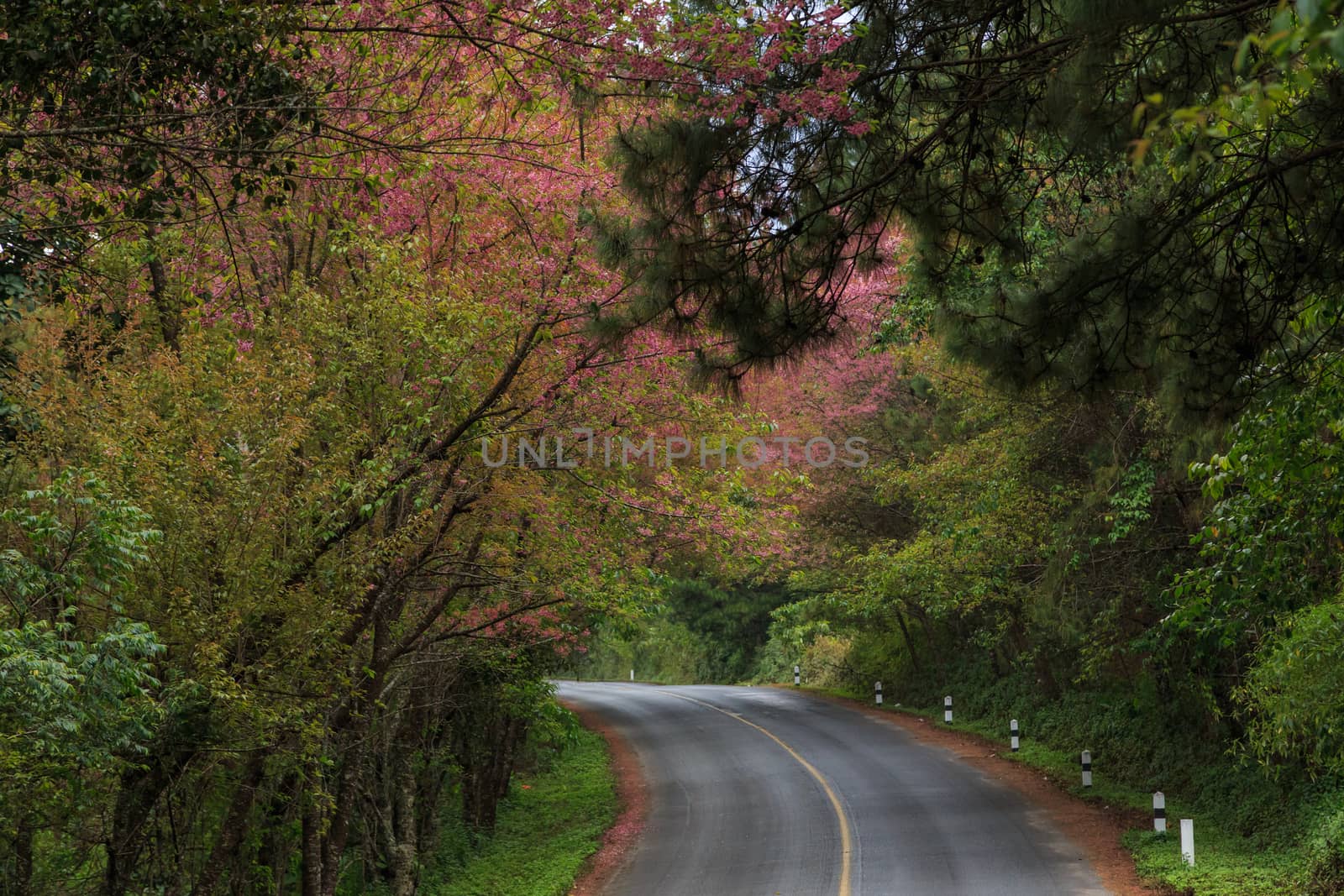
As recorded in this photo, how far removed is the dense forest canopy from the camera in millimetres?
6473

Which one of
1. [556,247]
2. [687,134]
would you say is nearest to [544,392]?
[556,247]

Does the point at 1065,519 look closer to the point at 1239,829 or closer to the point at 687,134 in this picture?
the point at 1239,829

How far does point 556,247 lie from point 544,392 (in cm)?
140

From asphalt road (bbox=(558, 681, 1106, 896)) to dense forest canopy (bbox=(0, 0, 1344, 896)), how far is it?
362 cm

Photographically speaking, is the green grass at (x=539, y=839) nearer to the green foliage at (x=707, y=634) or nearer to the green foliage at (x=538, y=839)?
the green foliage at (x=538, y=839)

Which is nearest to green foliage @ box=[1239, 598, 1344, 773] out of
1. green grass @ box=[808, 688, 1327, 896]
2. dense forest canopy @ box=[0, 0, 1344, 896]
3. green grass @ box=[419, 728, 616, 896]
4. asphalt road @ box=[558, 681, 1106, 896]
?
dense forest canopy @ box=[0, 0, 1344, 896]

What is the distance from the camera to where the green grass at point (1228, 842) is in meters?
12.0

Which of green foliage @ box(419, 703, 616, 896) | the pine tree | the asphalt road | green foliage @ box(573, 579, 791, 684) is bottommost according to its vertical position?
green foliage @ box(419, 703, 616, 896)

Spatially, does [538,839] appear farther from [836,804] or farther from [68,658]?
[68,658]

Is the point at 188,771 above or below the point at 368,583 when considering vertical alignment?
below

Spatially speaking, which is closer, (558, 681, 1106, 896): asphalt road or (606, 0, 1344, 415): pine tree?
(606, 0, 1344, 415): pine tree

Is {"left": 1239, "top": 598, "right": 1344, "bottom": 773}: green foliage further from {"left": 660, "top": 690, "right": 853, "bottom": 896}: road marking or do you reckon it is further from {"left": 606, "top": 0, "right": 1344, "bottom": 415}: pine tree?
{"left": 660, "top": 690, "right": 853, "bottom": 896}: road marking

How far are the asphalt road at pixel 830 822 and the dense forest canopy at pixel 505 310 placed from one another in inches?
142

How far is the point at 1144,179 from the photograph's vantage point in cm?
914
